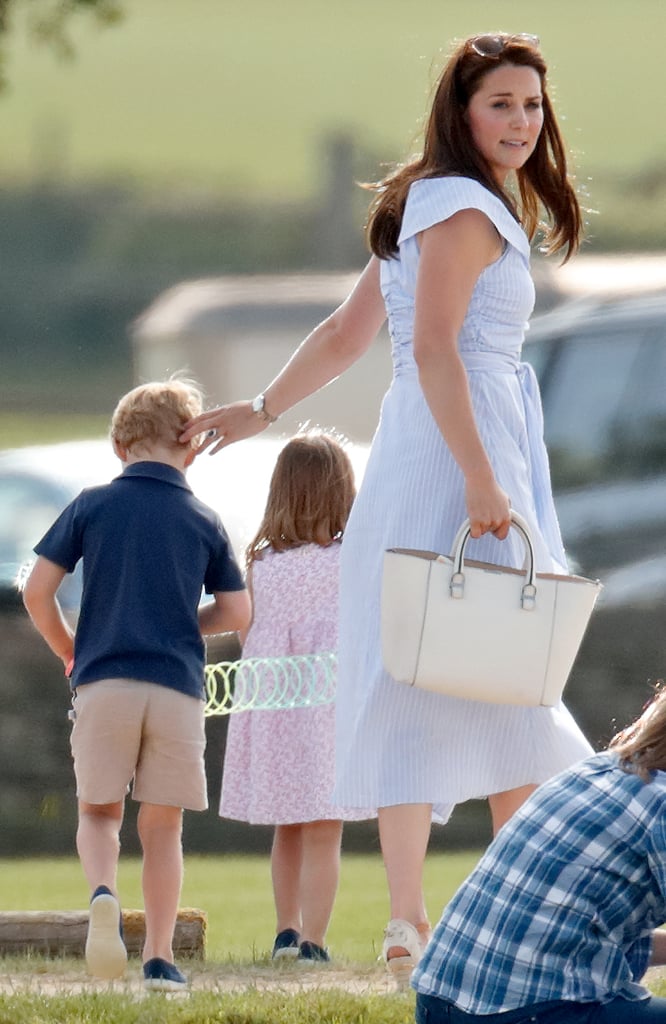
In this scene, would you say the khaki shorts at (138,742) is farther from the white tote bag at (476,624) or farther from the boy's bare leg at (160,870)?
the white tote bag at (476,624)

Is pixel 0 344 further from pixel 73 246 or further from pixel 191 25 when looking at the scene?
pixel 191 25

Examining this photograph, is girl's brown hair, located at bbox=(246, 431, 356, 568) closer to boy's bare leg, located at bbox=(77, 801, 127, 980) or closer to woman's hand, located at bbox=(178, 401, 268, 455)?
woman's hand, located at bbox=(178, 401, 268, 455)

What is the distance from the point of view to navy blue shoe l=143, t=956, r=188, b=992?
9.00 feet

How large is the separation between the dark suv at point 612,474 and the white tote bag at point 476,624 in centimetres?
224

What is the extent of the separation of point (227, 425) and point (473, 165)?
56 centimetres

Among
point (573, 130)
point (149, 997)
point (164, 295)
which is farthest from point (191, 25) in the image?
point (149, 997)

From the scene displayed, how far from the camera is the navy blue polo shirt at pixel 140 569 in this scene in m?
2.80

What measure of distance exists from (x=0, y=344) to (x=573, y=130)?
59.4 inches

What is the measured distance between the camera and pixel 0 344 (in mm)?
4598

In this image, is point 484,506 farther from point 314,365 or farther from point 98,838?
point 98,838

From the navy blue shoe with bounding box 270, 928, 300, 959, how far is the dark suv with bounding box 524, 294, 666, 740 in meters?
1.58

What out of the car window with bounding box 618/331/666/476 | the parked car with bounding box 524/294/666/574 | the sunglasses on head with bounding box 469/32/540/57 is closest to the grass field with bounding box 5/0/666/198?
the parked car with bounding box 524/294/666/574

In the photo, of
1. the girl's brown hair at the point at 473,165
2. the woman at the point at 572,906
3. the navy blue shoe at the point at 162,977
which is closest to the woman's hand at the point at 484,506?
the girl's brown hair at the point at 473,165

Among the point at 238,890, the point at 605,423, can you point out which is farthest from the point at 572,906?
the point at 605,423
